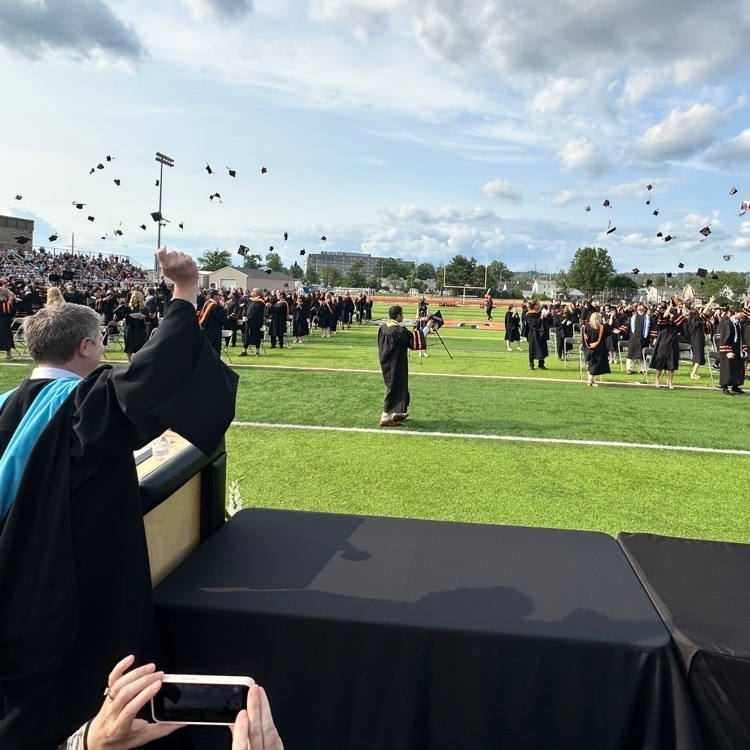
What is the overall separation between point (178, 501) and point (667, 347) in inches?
524

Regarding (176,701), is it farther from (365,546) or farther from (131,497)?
(365,546)

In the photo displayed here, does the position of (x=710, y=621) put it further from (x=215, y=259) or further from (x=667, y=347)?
(x=215, y=259)

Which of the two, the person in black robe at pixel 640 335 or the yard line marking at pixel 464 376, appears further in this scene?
the person in black robe at pixel 640 335

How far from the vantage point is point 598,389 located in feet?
42.9

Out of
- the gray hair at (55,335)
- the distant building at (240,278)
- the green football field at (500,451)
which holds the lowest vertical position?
the green football field at (500,451)

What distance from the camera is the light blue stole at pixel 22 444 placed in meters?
1.87

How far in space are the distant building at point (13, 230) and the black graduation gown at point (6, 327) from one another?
54947mm

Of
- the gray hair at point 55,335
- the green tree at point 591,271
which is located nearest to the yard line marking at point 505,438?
the gray hair at point 55,335

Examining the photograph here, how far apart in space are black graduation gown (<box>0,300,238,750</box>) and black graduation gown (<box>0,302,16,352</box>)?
49.0 ft

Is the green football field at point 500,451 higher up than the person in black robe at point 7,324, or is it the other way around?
the person in black robe at point 7,324

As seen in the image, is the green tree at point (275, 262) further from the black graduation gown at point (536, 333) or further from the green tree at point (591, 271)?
the black graduation gown at point (536, 333)

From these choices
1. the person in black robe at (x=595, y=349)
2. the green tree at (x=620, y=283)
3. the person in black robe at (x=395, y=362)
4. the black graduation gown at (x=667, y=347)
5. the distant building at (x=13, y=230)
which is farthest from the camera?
the green tree at (x=620, y=283)

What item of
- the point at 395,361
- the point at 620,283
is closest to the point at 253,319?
the point at 395,361

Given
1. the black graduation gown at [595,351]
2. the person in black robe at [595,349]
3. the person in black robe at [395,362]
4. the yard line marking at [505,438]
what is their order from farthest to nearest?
1. the black graduation gown at [595,351]
2. the person in black robe at [595,349]
3. the person in black robe at [395,362]
4. the yard line marking at [505,438]
